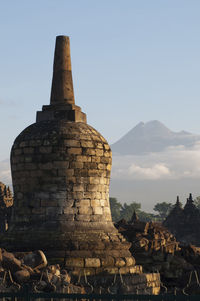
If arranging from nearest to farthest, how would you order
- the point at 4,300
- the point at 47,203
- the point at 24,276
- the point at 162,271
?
the point at 4,300
the point at 24,276
the point at 47,203
the point at 162,271

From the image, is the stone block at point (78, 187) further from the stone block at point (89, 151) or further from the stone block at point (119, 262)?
the stone block at point (119, 262)

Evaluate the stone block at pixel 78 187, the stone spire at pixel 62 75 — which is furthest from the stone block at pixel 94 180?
the stone spire at pixel 62 75

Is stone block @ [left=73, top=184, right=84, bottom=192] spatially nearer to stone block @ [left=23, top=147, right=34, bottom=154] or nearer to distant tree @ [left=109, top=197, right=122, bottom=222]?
stone block @ [left=23, top=147, right=34, bottom=154]

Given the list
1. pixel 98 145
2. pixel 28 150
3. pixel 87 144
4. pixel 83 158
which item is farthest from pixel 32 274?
pixel 98 145

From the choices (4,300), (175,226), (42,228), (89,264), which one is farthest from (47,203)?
(175,226)

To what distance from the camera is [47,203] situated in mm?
22094

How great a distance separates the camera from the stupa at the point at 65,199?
2186 centimetres

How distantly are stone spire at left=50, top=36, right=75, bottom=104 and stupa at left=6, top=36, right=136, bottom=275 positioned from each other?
1172 millimetres

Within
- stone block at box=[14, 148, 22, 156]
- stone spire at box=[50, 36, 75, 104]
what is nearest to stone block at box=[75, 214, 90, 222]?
stone block at box=[14, 148, 22, 156]

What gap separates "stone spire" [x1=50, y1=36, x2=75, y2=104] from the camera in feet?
79.2

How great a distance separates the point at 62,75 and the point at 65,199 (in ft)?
15.7

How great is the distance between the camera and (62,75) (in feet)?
79.5

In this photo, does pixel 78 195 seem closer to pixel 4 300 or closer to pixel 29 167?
pixel 29 167

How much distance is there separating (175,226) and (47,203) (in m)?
33.3
